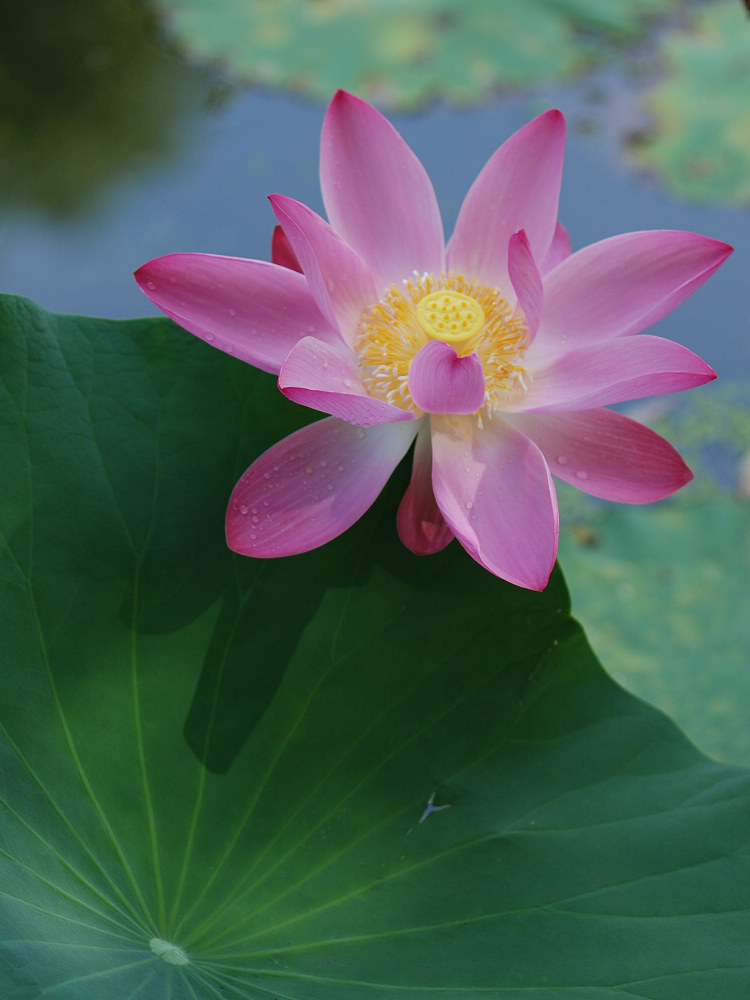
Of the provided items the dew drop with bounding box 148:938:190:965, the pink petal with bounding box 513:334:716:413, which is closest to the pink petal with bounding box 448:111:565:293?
the pink petal with bounding box 513:334:716:413

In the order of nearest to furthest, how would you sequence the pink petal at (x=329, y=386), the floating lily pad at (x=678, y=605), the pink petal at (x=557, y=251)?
the pink petal at (x=329, y=386) < the pink petal at (x=557, y=251) < the floating lily pad at (x=678, y=605)

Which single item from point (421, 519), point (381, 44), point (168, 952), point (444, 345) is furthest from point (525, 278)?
point (381, 44)

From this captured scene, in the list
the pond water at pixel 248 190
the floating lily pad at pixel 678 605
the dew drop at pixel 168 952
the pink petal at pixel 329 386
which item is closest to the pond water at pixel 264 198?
the pond water at pixel 248 190

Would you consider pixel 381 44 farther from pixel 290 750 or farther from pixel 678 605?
pixel 290 750

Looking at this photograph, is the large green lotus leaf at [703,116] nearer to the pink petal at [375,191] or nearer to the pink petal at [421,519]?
the pink petal at [375,191]

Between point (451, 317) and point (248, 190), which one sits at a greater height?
point (248, 190)

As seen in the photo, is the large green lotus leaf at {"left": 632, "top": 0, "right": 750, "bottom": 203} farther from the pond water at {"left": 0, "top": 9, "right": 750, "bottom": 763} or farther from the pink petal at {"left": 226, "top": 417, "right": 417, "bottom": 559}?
the pink petal at {"left": 226, "top": 417, "right": 417, "bottom": 559}
